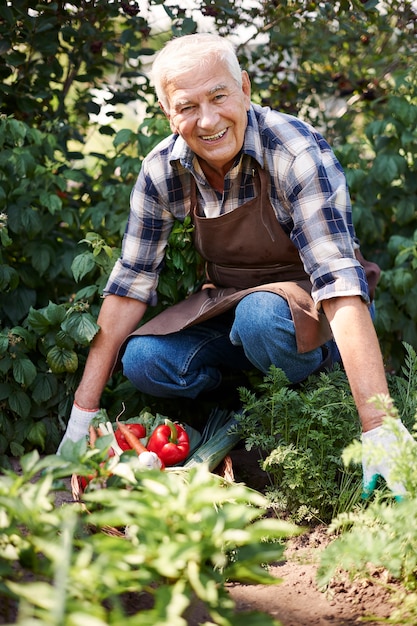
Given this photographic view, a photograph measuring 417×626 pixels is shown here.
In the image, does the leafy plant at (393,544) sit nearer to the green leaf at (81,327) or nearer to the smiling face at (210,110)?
the smiling face at (210,110)

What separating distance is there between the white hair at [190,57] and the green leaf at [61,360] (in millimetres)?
930

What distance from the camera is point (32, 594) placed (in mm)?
1223

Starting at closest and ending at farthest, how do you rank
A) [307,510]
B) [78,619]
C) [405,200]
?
[78,619], [307,510], [405,200]

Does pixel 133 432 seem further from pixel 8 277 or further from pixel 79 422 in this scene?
pixel 8 277

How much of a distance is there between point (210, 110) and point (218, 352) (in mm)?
859

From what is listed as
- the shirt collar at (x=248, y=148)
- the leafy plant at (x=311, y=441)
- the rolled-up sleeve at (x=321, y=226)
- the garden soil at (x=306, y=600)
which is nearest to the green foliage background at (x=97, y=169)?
the shirt collar at (x=248, y=148)

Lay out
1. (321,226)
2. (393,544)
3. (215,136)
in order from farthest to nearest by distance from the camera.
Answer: (215,136), (321,226), (393,544)

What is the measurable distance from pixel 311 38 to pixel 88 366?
2205 millimetres

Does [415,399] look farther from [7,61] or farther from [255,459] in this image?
[7,61]

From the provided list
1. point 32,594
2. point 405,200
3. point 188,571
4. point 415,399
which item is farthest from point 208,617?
point 405,200

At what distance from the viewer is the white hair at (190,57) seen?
7.84 feet

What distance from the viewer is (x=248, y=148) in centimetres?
249

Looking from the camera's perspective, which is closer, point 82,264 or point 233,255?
point 233,255

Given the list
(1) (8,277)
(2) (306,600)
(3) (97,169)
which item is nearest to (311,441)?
(2) (306,600)
